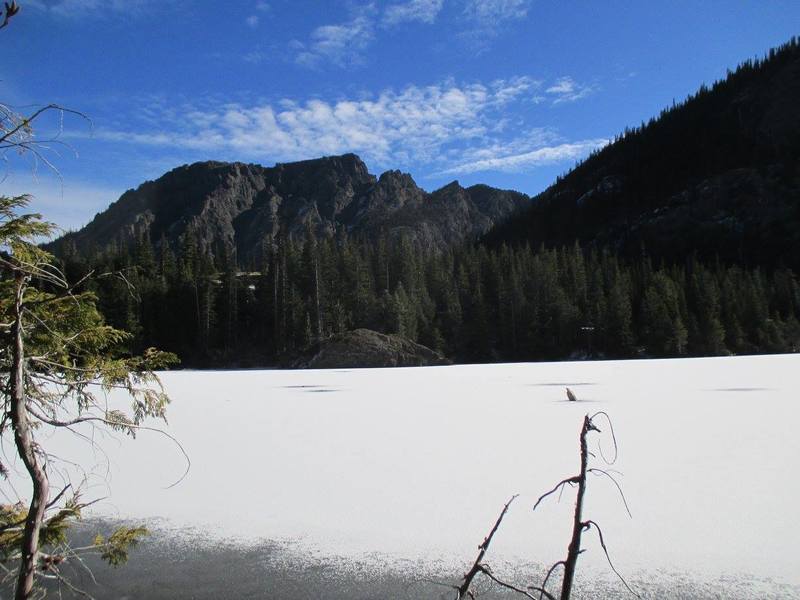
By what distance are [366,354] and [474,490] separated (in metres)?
32.6

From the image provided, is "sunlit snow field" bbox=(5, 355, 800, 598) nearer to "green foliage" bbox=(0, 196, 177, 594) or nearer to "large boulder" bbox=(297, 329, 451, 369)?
"green foliage" bbox=(0, 196, 177, 594)

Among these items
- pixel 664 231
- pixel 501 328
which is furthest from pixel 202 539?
pixel 664 231

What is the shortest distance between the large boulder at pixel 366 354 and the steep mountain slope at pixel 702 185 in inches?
2895

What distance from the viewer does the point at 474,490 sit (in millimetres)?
6113

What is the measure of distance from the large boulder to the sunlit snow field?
26.5 meters

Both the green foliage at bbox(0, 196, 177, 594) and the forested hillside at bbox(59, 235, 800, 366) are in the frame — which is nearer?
the green foliage at bbox(0, 196, 177, 594)

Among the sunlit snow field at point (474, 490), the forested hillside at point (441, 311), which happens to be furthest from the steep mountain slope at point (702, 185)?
the sunlit snow field at point (474, 490)

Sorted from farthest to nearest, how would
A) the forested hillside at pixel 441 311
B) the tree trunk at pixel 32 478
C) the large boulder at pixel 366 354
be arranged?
the forested hillside at pixel 441 311 < the large boulder at pixel 366 354 < the tree trunk at pixel 32 478

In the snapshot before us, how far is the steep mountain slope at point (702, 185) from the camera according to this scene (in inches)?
4390

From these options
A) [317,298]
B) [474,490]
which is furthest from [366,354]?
[474,490]

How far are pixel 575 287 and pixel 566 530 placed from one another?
221 feet

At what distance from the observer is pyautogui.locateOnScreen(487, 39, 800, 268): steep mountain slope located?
366 ft

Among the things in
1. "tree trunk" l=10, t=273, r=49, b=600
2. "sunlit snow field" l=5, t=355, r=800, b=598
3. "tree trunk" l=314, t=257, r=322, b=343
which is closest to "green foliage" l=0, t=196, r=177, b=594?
"tree trunk" l=10, t=273, r=49, b=600

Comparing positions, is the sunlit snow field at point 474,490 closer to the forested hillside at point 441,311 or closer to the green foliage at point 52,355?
the green foliage at point 52,355
